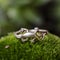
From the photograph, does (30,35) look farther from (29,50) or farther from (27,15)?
(27,15)

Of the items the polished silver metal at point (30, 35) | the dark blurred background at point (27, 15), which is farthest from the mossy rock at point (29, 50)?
the dark blurred background at point (27, 15)

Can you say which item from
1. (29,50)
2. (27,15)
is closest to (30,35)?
(29,50)

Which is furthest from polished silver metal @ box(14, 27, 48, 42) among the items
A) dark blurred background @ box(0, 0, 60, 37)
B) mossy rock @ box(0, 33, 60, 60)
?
dark blurred background @ box(0, 0, 60, 37)

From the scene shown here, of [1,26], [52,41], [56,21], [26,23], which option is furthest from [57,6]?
[52,41]

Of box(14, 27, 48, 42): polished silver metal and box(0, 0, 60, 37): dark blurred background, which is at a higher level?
box(14, 27, 48, 42): polished silver metal

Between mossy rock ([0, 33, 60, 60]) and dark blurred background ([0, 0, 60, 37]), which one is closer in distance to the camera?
mossy rock ([0, 33, 60, 60])

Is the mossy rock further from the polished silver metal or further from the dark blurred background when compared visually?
the dark blurred background
